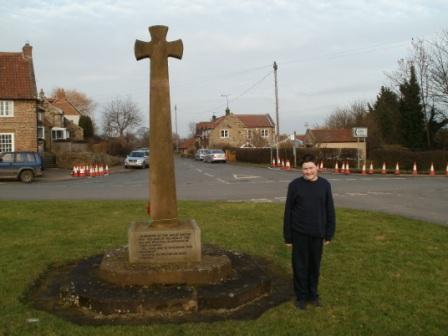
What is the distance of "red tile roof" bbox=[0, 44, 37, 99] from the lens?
3712cm

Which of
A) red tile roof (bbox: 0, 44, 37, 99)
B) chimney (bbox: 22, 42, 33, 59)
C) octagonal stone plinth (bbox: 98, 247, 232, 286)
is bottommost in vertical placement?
octagonal stone plinth (bbox: 98, 247, 232, 286)

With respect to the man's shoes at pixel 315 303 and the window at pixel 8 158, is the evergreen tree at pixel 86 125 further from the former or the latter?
the man's shoes at pixel 315 303

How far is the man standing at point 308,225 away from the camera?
5477 mm

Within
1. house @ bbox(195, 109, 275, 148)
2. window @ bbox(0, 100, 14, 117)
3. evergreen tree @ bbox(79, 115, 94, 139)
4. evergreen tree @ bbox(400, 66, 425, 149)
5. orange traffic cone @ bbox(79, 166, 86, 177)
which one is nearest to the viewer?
orange traffic cone @ bbox(79, 166, 86, 177)

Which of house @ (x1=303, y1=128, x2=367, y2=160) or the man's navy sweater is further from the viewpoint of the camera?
house @ (x1=303, y1=128, x2=367, y2=160)

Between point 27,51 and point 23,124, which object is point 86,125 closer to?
point 27,51

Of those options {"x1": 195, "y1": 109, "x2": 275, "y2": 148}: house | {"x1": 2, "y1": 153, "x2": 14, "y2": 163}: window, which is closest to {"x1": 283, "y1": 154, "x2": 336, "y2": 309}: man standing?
{"x1": 2, "y1": 153, "x2": 14, "y2": 163}: window

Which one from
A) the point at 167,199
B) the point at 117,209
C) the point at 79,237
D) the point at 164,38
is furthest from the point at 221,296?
the point at 117,209

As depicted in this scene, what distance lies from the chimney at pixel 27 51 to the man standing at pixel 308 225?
38868 mm

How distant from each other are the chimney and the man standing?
38.9 m

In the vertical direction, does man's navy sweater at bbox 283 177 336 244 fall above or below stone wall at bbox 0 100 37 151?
below

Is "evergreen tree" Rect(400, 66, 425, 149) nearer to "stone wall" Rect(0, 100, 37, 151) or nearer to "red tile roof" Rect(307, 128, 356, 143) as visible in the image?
"red tile roof" Rect(307, 128, 356, 143)

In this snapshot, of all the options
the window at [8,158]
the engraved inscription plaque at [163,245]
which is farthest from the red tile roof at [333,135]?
the engraved inscription plaque at [163,245]

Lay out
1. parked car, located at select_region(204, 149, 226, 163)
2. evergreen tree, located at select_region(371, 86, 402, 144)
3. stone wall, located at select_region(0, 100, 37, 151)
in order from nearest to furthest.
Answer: stone wall, located at select_region(0, 100, 37, 151) → evergreen tree, located at select_region(371, 86, 402, 144) → parked car, located at select_region(204, 149, 226, 163)
